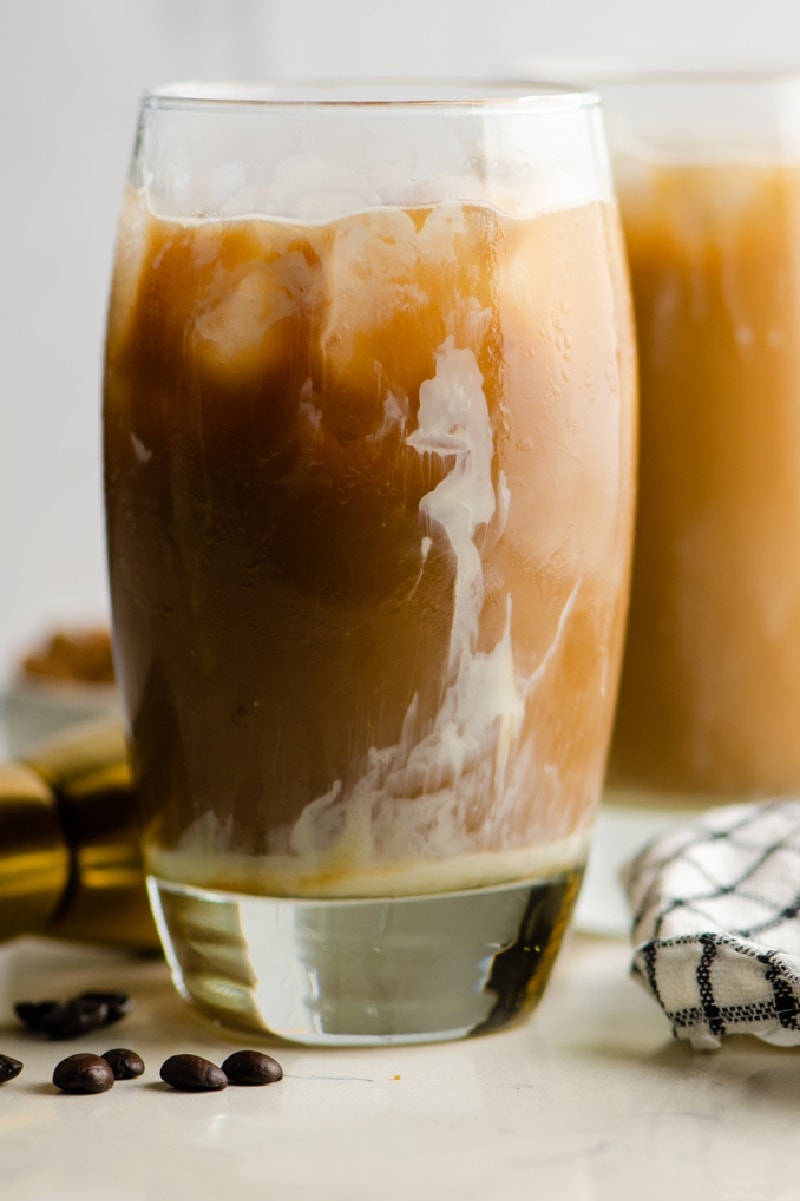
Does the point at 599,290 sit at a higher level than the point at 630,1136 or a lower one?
higher

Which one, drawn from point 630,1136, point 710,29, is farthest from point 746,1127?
point 710,29

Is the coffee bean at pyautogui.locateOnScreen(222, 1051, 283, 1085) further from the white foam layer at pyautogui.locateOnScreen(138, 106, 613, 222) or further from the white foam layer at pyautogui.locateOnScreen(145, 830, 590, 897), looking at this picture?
the white foam layer at pyautogui.locateOnScreen(138, 106, 613, 222)

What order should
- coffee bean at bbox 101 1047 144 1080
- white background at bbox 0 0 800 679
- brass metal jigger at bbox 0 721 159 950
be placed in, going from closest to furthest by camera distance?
coffee bean at bbox 101 1047 144 1080 < brass metal jigger at bbox 0 721 159 950 < white background at bbox 0 0 800 679

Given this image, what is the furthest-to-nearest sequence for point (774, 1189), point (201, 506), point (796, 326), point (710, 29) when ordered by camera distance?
point (710, 29)
point (796, 326)
point (201, 506)
point (774, 1189)

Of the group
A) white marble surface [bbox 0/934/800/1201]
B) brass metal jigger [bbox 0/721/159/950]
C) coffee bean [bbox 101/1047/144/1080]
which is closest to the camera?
white marble surface [bbox 0/934/800/1201]

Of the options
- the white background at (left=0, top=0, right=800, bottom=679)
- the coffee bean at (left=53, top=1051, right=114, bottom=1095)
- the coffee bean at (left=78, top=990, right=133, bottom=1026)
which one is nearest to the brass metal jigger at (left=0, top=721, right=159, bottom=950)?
the coffee bean at (left=78, top=990, right=133, bottom=1026)

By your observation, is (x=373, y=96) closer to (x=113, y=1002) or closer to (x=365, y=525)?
(x=365, y=525)

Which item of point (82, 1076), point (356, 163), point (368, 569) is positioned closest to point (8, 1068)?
point (82, 1076)

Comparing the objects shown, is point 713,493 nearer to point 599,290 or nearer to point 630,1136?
point 599,290
